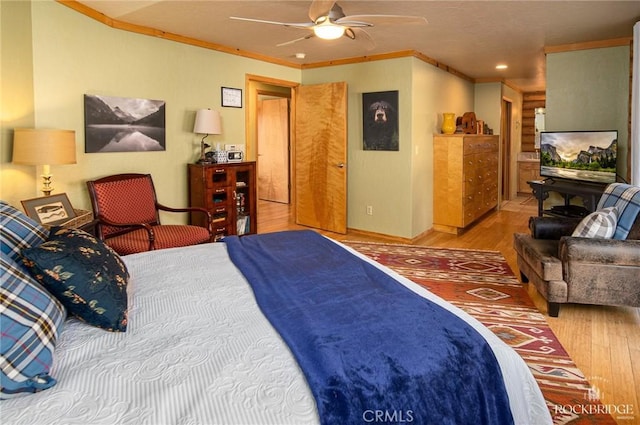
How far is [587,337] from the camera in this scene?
112 inches

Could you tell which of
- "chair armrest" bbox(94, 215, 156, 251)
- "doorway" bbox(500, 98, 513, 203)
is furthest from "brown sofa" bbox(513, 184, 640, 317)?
"doorway" bbox(500, 98, 513, 203)

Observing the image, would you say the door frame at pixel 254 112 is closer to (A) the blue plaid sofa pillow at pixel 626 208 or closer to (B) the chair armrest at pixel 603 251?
(B) the chair armrest at pixel 603 251

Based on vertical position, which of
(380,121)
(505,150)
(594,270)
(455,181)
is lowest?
(594,270)

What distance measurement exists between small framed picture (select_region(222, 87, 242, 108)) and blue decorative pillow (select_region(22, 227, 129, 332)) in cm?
387

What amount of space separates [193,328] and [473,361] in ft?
2.91

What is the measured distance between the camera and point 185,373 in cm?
120

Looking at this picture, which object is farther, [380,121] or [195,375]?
[380,121]

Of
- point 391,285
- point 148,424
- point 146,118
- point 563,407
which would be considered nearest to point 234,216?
point 146,118

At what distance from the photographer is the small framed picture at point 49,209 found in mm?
2885

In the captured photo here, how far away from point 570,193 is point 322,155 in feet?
10.0

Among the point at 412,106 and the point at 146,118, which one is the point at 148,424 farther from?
the point at 412,106

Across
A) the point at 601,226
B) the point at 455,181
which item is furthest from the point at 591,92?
the point at 601,226

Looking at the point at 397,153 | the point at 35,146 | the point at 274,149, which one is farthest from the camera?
the point at 274,149

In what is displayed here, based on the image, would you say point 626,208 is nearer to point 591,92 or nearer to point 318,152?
point 591,92
